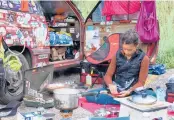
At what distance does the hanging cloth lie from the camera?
609cm

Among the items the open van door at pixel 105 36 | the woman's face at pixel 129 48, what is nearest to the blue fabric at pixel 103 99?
the woman's face at pixel 129 48

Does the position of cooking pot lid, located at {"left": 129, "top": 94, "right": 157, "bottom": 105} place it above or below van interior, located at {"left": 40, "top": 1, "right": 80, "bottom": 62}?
below

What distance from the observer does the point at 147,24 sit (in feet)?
20.2

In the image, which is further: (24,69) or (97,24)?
(97,24)

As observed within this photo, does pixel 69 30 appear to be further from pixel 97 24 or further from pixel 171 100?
pixel 171 100

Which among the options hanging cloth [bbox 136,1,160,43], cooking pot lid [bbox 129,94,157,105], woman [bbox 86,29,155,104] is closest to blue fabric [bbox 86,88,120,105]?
woman [bbox 86,29,155,104]

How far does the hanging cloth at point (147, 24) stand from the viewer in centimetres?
609

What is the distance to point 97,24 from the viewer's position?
259 inches

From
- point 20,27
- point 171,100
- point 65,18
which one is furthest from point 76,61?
point 171,100

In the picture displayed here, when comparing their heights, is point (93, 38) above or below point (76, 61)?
above

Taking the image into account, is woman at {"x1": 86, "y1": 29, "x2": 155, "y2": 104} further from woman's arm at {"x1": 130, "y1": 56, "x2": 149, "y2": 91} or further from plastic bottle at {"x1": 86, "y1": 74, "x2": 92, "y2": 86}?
plastic bottle at {"x1": 86, "y1": 74, "x2": 92, "y2": 86}

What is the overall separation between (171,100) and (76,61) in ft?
8.41

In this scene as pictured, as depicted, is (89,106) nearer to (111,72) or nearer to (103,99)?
(103,99)

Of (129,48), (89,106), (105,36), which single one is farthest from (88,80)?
(129,48)
